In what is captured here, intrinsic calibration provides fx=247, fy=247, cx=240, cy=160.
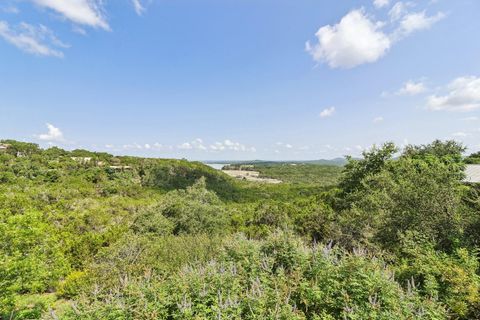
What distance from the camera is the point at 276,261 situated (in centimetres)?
688

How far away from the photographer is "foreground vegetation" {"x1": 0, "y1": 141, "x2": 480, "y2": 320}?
442 centimetres

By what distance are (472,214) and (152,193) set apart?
49.4 m

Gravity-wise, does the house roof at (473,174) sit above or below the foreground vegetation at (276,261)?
above

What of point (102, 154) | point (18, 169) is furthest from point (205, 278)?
point (102, 154)

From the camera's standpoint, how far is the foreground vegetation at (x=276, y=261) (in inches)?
174

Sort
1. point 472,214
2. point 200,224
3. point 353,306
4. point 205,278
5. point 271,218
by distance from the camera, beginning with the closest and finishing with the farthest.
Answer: point 353,306 → point 205,278 → point 472,214 → point 200,224 → point 271,218

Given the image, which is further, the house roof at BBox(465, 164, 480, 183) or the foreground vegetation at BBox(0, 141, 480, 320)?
the house roof at BBox(465, 164, 480, 183)

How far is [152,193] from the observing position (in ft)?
165

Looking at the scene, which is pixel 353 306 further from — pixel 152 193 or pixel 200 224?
pixel 152 193

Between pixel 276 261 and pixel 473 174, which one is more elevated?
pixel 473 174

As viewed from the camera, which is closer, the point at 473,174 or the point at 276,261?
the point at 276,261

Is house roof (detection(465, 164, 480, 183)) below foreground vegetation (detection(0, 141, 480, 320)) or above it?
above

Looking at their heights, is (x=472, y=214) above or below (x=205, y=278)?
above

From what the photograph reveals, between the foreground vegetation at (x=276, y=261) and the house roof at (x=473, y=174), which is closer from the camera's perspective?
the foreground vegetation at (x=276, y=261)
